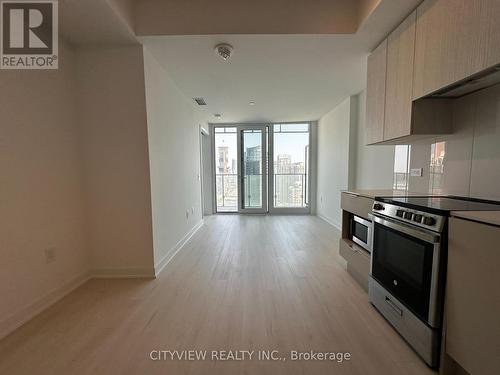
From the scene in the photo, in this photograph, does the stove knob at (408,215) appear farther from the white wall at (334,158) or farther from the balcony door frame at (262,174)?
the balcony door frame at (262,174)

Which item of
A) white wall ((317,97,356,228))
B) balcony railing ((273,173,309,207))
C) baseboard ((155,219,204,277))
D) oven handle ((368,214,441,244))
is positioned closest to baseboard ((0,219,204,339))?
baseboard ((155,219,204,277))

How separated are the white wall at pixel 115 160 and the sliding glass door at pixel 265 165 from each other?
3.68m

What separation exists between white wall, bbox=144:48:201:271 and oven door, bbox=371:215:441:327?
222cm

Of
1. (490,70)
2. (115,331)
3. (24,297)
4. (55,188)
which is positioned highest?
(490,70)

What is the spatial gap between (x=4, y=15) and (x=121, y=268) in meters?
2.38

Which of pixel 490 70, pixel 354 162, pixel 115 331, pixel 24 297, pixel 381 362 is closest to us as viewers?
pixel 490 70

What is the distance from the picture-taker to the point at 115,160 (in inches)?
92.3

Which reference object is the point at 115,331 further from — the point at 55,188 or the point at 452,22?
the point at 452,22

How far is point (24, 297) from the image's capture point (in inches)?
69.4

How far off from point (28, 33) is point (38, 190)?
51.5 inches

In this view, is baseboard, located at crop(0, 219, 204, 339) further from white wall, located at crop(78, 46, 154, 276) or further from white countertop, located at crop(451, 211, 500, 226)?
white countertop, located at crop(451, 211, 500, 226)

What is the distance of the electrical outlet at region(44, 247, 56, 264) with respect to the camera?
1961 mm

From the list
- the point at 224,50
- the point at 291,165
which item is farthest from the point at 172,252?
the point at 291,165

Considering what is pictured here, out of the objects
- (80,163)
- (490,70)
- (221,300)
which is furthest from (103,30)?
(490,70)
